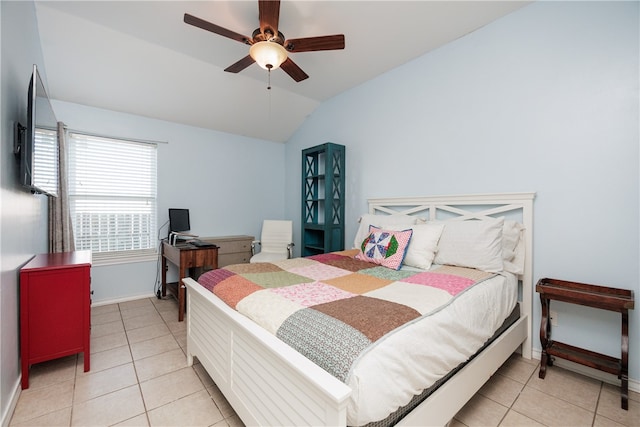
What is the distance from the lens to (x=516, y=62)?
7.43ft

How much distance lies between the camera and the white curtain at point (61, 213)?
2.86m

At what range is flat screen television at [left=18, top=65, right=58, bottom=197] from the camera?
1678 millimetres

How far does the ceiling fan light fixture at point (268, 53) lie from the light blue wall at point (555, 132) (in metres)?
1.62

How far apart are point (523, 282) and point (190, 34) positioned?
3.58 metres

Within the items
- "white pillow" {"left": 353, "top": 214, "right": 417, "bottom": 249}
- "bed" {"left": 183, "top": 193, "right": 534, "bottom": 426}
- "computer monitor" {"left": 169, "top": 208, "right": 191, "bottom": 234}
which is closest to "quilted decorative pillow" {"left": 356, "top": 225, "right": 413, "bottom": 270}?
"bed" {"left": 183, "top": 193, "right": 534, "bottom": 426}

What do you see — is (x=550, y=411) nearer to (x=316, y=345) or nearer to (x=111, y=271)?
(x=316, y=345)

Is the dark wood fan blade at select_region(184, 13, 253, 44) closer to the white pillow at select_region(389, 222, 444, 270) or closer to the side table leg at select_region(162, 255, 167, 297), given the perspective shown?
the white pillow at select_region(389, 222, 444, 270)

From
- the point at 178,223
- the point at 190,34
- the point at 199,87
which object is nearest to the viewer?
the point at 190,34

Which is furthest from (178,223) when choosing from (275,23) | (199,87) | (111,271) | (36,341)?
(275,23)

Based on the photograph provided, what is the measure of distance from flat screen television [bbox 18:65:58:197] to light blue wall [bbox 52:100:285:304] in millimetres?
1224

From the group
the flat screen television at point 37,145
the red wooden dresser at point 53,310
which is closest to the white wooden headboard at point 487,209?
the red wooden dresser at point 53,310

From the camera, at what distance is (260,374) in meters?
1.22

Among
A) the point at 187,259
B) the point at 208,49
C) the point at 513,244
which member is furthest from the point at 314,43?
the point at 187,259

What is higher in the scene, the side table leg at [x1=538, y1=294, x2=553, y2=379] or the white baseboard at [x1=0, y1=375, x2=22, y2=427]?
the side table leg at [x1=538, y1=294, x2=553, y2=379]
